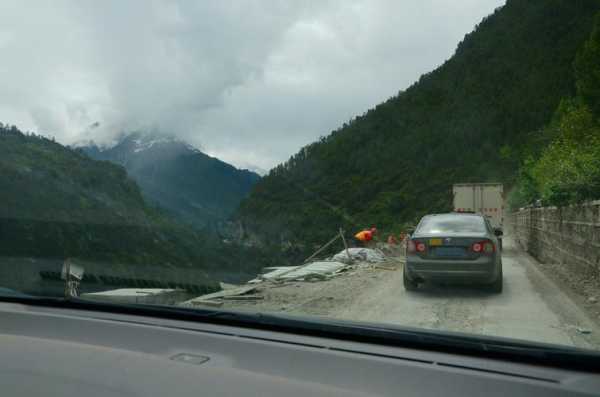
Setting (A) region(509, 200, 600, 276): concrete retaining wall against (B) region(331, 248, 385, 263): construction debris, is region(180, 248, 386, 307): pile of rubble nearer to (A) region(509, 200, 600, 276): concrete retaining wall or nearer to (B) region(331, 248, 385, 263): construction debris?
(B) region(331, 248, 385, 263): construction debris

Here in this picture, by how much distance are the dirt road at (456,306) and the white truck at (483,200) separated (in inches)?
416

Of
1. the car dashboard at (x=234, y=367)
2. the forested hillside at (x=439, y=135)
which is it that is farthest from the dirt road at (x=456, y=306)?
the forested hillside at (x=439, y=135)

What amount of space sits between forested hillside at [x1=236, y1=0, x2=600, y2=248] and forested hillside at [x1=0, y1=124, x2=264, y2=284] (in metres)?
31.9

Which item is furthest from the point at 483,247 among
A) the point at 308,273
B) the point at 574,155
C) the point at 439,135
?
the point at 439,135

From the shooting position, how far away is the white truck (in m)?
22.8

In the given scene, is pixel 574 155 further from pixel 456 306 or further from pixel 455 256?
pixel 456 306

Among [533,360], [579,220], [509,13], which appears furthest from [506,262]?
[509,13]

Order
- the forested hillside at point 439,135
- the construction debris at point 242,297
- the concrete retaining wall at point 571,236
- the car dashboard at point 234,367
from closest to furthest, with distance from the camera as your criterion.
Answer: the car dashboard at point 234,367, the concrete retaining wall at point 571,236, the construction debris at point 242,297, the forested hillside at point 439,135

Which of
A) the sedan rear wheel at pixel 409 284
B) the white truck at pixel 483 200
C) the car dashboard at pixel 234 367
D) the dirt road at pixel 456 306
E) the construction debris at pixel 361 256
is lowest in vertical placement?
the dirt road at pixel 456 306

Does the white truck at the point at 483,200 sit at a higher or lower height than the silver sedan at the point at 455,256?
higher

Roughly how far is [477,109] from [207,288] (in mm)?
98686

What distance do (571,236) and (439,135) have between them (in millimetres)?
97246

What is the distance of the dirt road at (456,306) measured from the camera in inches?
260

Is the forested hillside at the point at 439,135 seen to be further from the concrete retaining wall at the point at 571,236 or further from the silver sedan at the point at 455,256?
the silver sedan at the point at 455,256
